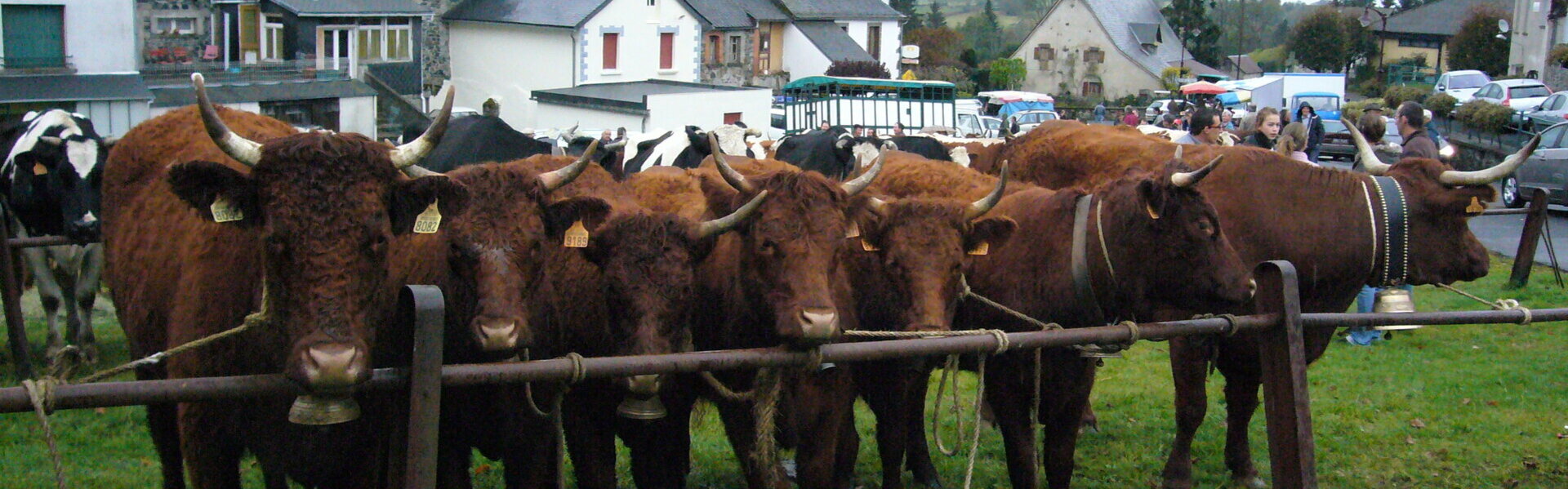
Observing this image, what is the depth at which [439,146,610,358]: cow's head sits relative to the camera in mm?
4684

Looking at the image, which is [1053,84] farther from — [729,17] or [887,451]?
[887,451]

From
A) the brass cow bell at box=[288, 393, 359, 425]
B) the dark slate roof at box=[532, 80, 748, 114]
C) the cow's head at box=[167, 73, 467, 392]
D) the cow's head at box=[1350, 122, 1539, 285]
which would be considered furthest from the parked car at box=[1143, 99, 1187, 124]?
the brass cow bell at box=[288, 393, 359, 425]

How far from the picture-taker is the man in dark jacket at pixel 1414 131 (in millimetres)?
10188

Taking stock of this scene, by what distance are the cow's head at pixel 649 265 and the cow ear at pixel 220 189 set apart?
4.85 feet

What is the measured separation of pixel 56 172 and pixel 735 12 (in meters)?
46.7

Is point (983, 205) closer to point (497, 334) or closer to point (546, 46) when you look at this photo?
point (497, 334)

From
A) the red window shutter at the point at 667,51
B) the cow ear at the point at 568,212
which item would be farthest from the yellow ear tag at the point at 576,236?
the red window shutter at the point at 667,51

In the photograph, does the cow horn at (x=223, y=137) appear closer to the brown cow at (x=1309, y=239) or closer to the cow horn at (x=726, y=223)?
the cow horn at (x=726, y=223)

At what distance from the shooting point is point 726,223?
545cm

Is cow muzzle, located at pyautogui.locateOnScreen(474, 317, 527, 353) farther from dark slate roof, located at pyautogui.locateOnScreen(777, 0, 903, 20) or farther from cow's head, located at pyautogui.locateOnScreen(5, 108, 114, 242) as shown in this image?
dark slate roof, located at pyautogui.locateOnScreen(777, 0, 903, 20)

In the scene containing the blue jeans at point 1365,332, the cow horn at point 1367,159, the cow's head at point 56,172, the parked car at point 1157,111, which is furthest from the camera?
the parked car at point 1157,111

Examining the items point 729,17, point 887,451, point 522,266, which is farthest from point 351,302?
point 729,17

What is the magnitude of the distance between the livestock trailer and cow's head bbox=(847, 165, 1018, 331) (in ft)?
61.1

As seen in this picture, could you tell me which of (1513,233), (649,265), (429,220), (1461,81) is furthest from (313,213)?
(1461,81)
